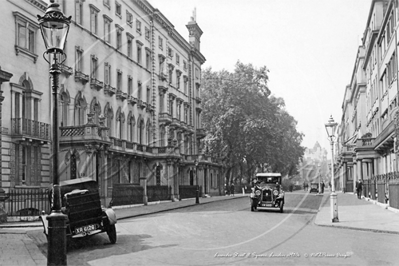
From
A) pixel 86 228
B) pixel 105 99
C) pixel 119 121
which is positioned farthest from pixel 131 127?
pixel 86 228

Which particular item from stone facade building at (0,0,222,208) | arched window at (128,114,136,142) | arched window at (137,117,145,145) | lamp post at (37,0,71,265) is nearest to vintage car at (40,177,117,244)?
lamp post at (37,0,71,265)

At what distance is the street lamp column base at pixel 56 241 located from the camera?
9312mm

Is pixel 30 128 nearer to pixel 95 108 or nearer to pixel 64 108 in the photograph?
pixel 64 108

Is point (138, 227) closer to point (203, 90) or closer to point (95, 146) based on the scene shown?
point (95, 146)

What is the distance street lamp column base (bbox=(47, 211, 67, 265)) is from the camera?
30.6 ft

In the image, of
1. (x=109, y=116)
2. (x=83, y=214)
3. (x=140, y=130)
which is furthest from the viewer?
(x=140, y=130)

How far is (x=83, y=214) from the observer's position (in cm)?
1351

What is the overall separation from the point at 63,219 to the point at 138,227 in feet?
30.4

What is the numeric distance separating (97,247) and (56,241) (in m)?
4.04

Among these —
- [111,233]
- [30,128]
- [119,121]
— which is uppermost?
[119,121]

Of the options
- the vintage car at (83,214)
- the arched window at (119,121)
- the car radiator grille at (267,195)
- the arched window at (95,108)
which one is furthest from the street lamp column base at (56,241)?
the arched window at (119,121)

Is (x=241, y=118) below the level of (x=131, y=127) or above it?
above

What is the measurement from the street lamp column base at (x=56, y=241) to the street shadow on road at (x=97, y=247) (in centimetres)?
159

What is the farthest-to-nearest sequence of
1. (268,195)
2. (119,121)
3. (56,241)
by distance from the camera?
(119,121) → (268,195) → (56,241)
